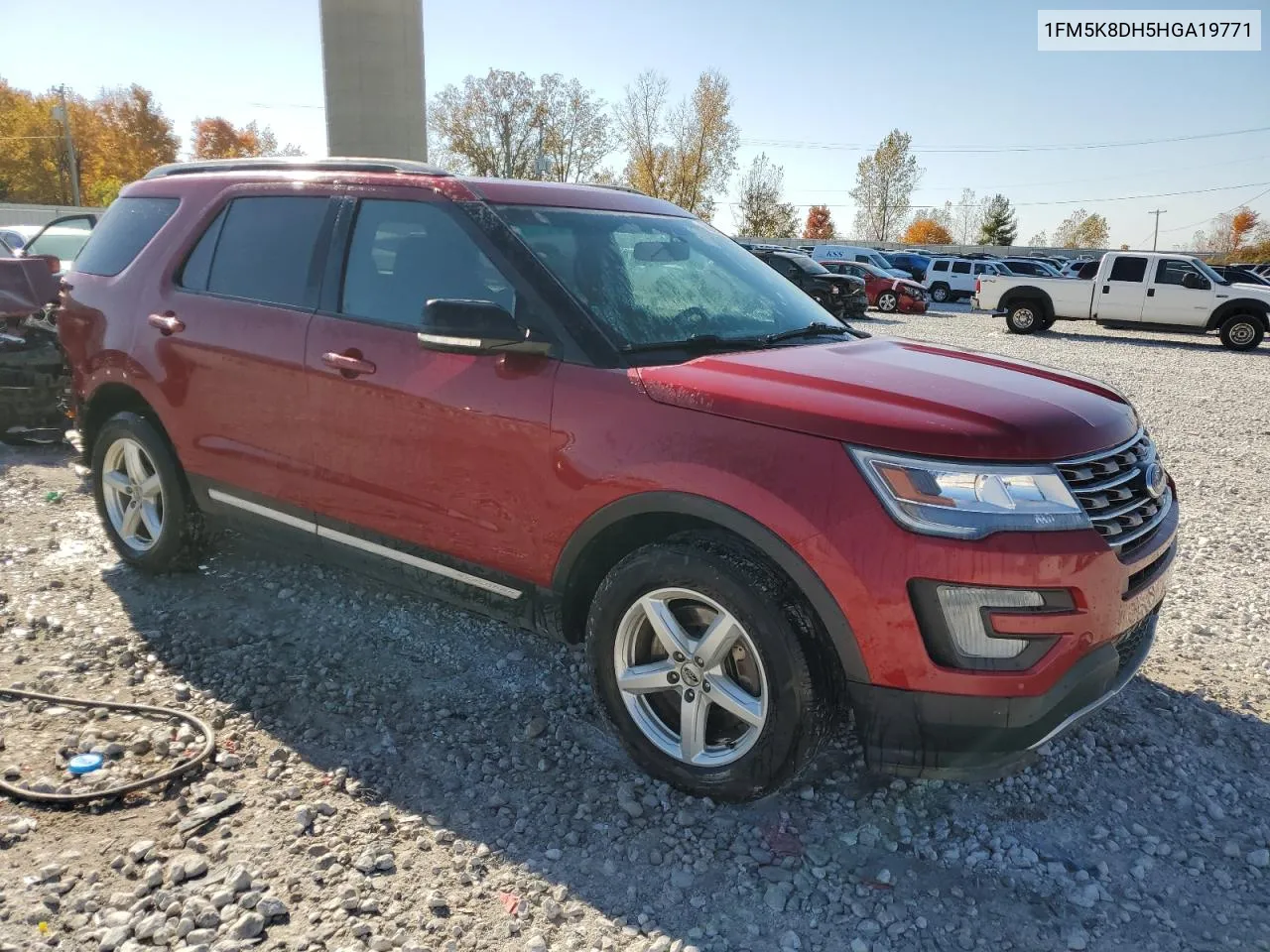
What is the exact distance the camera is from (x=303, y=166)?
4.06m

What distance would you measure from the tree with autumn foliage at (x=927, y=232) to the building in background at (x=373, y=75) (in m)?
84.9

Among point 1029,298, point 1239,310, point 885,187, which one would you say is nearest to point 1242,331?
point 1239,310

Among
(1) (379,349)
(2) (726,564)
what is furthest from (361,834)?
(1) (379,349)

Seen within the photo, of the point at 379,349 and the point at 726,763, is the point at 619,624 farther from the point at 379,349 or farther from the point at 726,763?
the point at 379,349

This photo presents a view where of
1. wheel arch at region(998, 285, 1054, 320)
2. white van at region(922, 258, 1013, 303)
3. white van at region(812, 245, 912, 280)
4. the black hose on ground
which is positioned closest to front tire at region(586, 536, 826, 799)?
the black hose on ground

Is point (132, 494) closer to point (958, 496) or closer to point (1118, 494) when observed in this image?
point (958, 496)

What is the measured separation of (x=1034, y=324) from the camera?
2200cm

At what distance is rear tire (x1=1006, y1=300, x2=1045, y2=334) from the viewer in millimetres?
21875

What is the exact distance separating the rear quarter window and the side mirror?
2251 mm

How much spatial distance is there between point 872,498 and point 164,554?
3552 millimetres

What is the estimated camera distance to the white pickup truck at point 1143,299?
63.7ft

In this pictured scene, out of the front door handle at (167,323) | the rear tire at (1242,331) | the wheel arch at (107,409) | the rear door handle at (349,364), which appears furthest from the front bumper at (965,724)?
the rear tire at (1242,331)

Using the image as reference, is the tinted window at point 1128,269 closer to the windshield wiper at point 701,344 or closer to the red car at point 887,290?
the red car at point 887,290

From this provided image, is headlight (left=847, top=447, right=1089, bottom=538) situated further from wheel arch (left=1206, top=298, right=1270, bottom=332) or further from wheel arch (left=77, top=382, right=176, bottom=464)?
wheel arch (left=1206, top=298, right=1270, bottom=332)
